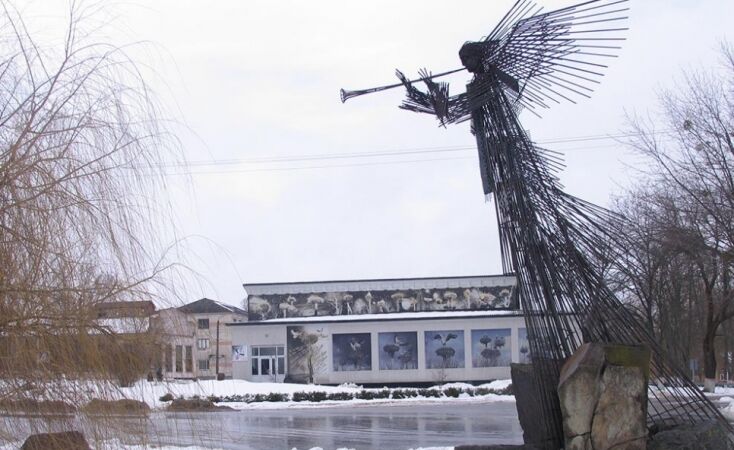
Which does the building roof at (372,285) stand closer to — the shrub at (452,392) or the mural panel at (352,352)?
the mural panel at (352,352)

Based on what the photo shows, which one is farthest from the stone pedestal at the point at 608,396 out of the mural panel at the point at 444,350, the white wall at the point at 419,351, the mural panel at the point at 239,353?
the mural panel at the point at 239,353

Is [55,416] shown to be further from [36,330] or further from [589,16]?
[589,16]

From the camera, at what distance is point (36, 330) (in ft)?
16.6

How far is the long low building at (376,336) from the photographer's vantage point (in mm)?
47750

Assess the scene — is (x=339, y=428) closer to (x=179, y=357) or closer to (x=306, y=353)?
(x=179, y=357)

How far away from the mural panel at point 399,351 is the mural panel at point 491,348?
3.44m

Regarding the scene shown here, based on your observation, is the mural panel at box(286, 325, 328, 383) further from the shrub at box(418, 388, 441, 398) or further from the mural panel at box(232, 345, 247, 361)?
the shrub at box(418, 388, 441, 398)

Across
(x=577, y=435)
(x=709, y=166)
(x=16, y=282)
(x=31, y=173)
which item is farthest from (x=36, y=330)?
(x=709, y=166)

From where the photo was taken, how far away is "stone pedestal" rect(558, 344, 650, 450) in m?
7.82

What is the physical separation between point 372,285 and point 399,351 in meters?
5.21

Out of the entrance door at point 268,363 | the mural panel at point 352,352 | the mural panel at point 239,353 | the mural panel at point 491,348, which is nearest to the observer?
the mural panel at point 491,348

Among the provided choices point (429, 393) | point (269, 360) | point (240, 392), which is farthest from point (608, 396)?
point (269, 360)

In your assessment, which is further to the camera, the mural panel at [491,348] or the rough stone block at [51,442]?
the mural panel at [491,348]

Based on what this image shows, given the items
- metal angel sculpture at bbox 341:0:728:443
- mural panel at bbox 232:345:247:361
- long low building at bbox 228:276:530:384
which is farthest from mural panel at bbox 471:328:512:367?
metal angel sculpture at bbox 341:0:728:443
